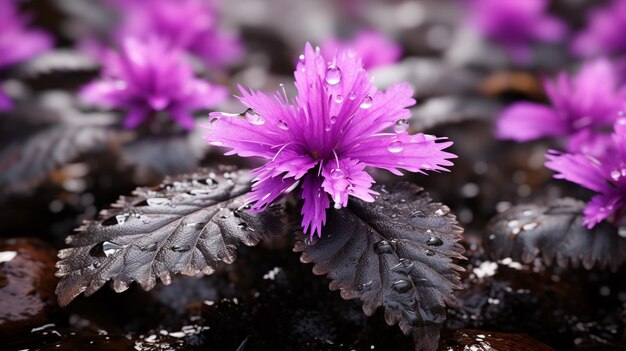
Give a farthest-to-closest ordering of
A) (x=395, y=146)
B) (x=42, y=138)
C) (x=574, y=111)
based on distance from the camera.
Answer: (x=42, y=138), (x=574, y=111), (x=395, y=146)

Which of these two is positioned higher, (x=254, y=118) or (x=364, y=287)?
(x=254, y=118)

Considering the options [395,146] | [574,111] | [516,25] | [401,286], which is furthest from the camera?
[516,25]

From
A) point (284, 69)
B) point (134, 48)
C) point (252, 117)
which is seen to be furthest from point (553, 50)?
point (252, 117)

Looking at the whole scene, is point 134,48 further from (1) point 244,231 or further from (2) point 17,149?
(1) point 244,231

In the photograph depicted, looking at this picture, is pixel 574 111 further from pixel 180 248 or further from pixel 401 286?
pixel 180 248

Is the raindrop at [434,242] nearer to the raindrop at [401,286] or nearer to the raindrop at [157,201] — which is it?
the raindrop at [401,286]

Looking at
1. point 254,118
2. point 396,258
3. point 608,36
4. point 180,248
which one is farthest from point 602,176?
point 608,36

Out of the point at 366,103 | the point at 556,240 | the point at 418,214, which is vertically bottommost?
the point at 556,240
